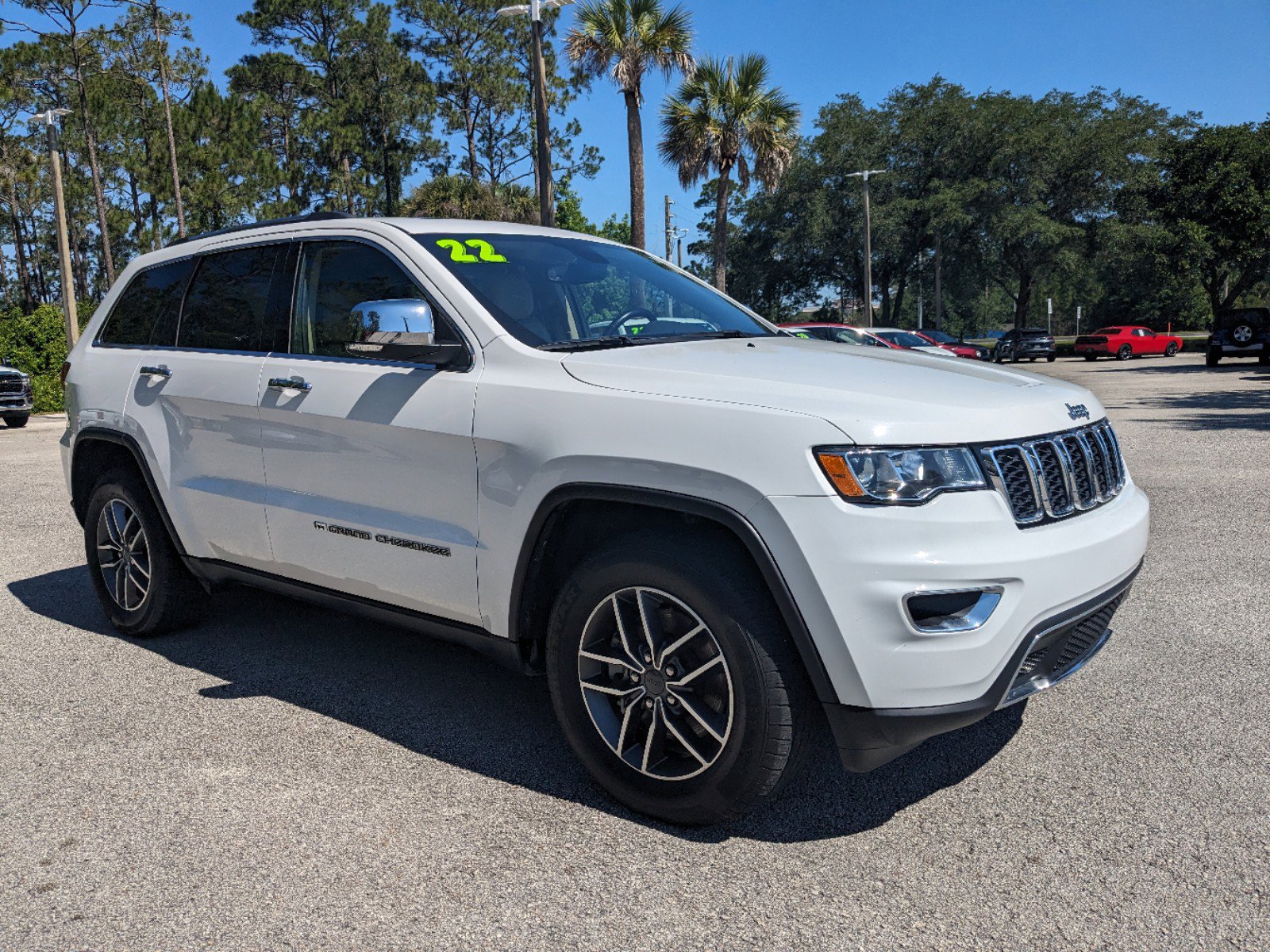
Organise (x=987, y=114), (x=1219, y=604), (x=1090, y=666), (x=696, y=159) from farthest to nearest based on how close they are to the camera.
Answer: (x=987, y=114)
(x=696, y=159)
(x=1219, y=604)
(x=1090, y=666)

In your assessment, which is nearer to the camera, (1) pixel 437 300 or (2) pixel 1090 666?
(1) pixel 437 300

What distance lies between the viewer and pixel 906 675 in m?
2.63

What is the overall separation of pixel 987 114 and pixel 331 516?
160ft

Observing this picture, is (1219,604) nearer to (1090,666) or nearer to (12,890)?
(1090,666)

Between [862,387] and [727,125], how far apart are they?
27655 mm

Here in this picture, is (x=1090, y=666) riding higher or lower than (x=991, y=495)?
lower

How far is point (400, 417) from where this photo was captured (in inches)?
139

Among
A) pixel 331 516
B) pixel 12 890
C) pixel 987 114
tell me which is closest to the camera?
pixel 12 890

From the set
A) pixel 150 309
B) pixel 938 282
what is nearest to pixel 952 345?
pixel 938 282

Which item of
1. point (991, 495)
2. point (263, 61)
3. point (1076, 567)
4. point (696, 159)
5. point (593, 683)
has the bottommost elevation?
point (593, 683)

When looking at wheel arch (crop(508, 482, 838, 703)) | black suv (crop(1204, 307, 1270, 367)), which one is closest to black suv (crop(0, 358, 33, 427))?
wheel arch (crop(508, 482, 838, 703))

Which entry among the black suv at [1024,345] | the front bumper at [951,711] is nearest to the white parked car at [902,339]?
the black suv at [1024,345]

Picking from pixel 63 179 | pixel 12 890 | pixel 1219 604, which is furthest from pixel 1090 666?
pixel 63 179

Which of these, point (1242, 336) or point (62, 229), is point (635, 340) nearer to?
point (62, 229)
